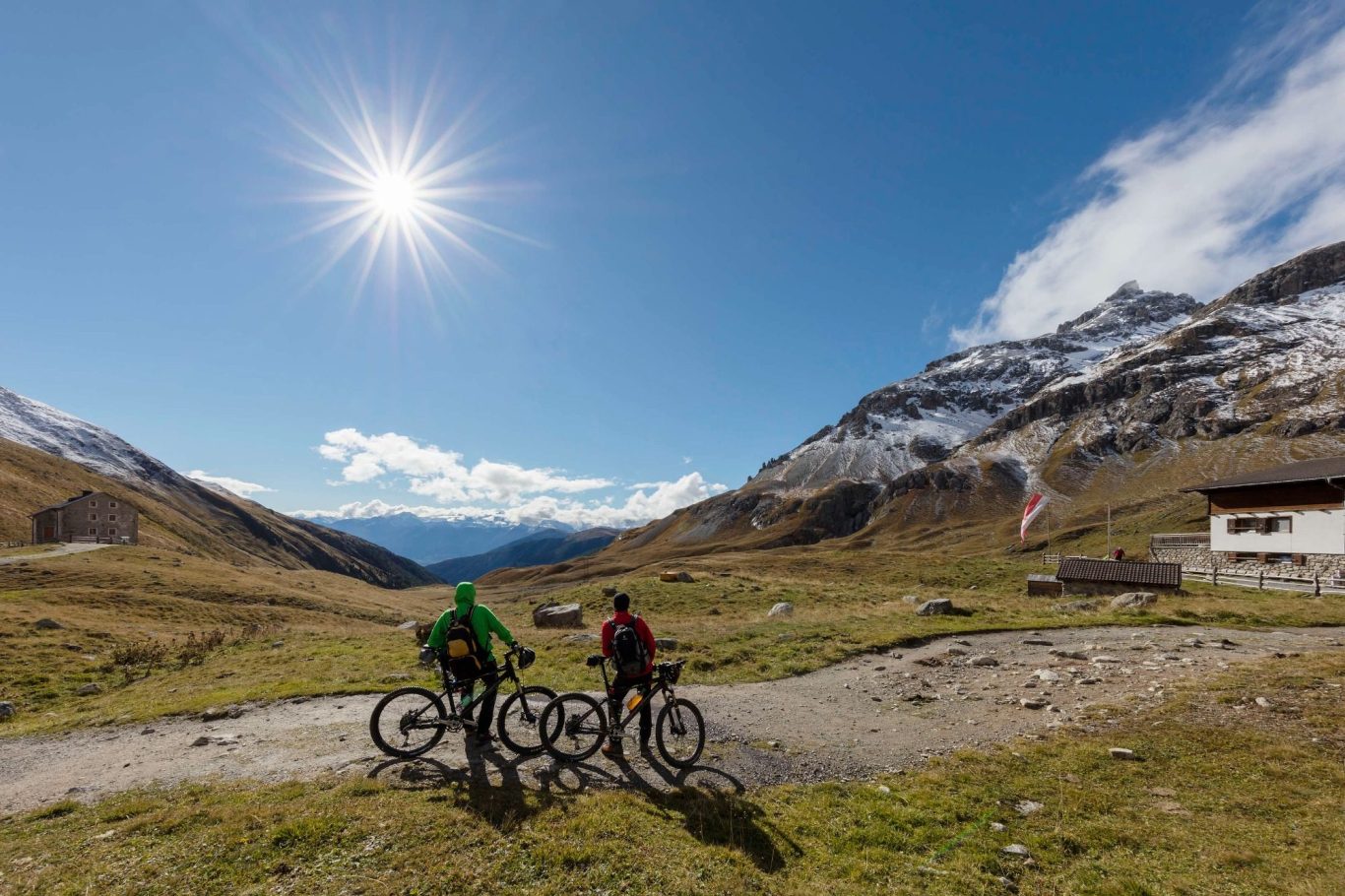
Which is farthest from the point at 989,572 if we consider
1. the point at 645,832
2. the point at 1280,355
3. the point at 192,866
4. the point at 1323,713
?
the point at 1280,355

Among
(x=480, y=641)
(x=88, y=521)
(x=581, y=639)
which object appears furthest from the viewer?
(x=88, y=521)

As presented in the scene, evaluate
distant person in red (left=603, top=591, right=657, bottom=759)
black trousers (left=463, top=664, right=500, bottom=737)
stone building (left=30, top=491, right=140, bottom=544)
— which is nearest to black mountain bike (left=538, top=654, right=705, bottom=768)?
distant person in red (left=603, top=591, right=657, bottom=759)

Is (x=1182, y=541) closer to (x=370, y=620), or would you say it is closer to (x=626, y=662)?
(x=626, y=662)

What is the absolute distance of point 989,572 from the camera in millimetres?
49406

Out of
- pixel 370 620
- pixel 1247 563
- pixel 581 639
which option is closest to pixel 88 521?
pixel 370 620

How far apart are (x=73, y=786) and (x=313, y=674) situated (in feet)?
30.4

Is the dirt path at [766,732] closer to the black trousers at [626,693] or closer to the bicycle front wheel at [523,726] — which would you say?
the bicycle front wheel at [523,726]

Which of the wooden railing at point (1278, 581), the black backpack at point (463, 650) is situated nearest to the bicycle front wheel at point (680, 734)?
the black backpack at point (463, 650)

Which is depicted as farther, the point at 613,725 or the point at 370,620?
the point at 370,620

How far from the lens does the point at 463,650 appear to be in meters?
10.5

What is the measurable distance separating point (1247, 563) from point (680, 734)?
5823cm

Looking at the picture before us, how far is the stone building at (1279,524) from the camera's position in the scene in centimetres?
3972

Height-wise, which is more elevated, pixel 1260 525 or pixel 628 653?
pixel 628 653

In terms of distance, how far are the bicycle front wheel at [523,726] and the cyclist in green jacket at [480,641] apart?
1.14ft
